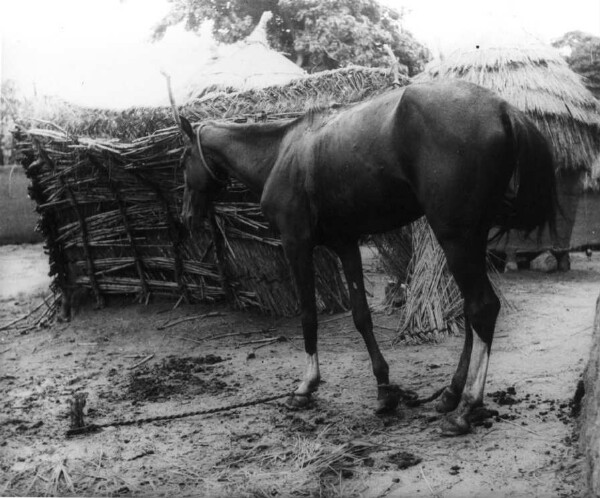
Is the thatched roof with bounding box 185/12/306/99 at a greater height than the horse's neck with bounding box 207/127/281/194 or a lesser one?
greater

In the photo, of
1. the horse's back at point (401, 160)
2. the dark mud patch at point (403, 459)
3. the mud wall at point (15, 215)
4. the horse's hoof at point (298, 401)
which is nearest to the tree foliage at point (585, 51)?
the horse's back at point (401, 160)

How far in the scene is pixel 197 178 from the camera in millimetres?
4797

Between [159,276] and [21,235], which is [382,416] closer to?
[159,276]

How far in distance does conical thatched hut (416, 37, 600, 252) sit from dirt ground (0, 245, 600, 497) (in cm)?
115

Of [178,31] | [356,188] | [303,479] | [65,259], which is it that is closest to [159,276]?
[65,259]

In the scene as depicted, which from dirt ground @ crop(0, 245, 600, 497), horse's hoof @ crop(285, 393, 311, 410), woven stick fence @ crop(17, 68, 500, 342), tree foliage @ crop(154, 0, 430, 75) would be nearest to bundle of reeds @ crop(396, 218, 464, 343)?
woven stick fence @ crop(17, 68, 500, 342)

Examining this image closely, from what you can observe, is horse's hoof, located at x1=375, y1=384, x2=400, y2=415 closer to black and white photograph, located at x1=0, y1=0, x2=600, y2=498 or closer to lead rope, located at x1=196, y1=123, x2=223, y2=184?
black and white photograph, located at x1=0, y1=0, x2=600, y2=498

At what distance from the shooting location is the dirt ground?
298cm

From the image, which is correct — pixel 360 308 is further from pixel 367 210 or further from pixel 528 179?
pixel 528 179

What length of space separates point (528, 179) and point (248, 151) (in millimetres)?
2075

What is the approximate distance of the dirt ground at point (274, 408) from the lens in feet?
9.78

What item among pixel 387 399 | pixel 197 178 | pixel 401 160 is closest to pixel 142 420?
pixel 387 399

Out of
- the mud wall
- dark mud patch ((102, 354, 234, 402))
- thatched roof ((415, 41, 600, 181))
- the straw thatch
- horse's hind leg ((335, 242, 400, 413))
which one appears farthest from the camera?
the mud wall

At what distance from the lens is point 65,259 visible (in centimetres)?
725
